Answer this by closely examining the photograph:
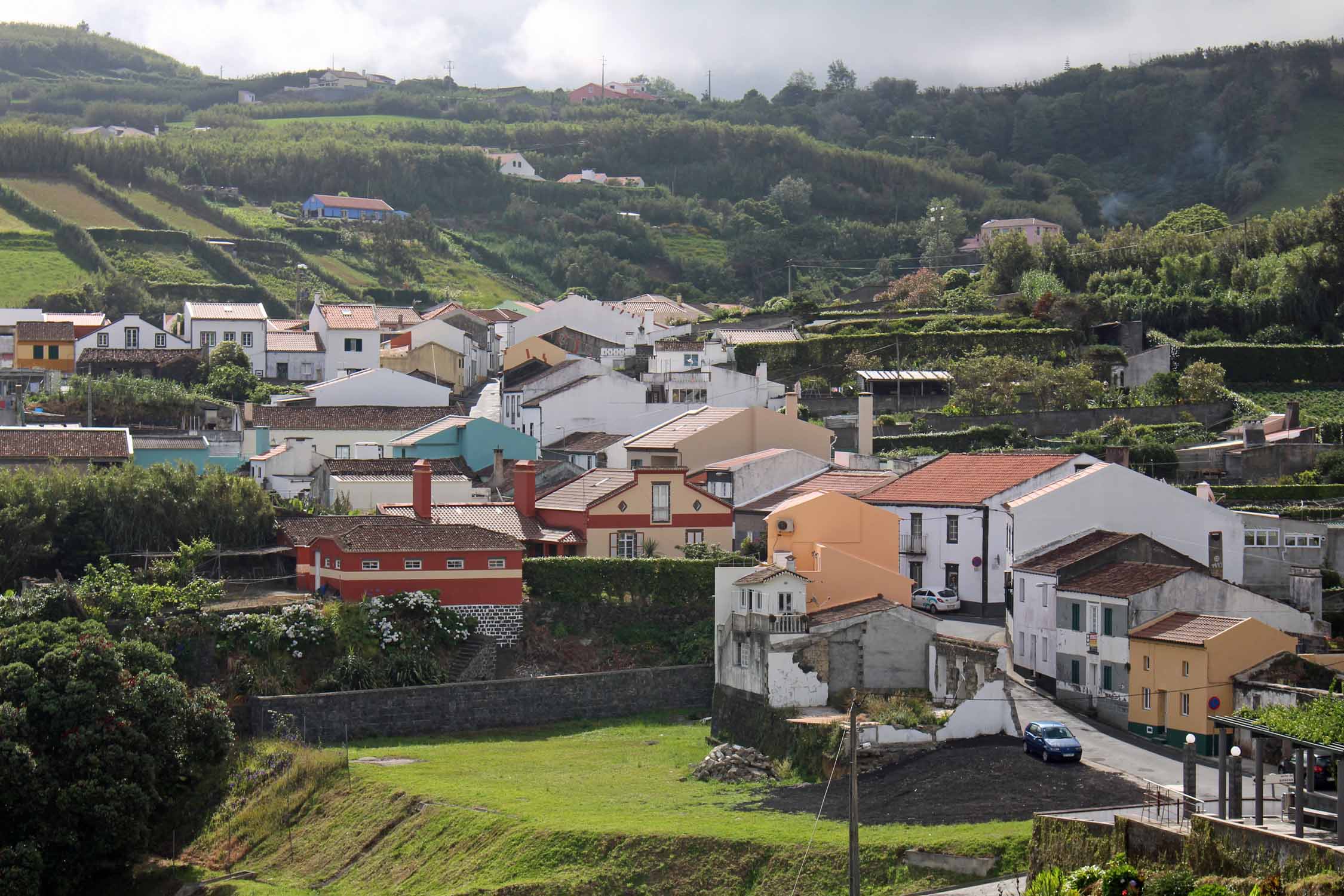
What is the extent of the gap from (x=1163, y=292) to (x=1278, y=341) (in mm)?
7902

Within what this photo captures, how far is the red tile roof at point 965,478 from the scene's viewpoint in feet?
175

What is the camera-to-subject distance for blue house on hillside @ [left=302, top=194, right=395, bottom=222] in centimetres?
14012

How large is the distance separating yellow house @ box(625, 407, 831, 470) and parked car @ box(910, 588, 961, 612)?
13906mm

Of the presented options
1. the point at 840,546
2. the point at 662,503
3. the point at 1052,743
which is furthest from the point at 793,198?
the point at 1052,743

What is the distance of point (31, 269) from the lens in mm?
107000


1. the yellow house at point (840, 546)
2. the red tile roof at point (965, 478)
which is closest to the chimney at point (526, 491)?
the yellow house at point (840, 546)

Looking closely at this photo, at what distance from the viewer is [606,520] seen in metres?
57.3

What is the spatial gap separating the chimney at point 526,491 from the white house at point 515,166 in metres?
105

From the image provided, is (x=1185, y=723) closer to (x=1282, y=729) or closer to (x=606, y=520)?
(x=1282, y=729)

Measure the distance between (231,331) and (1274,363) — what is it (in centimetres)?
5127

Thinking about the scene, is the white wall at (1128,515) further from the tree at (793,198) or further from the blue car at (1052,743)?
the tree at (793,198)

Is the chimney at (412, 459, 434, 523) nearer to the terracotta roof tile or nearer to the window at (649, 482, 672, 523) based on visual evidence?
the window at (649, 482, 672, 523)

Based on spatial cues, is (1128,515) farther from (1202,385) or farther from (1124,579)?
(1202,385)

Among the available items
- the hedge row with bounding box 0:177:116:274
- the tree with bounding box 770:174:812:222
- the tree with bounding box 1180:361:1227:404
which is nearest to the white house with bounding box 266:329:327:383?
the hedge row with bounding box 0:177:116:274
